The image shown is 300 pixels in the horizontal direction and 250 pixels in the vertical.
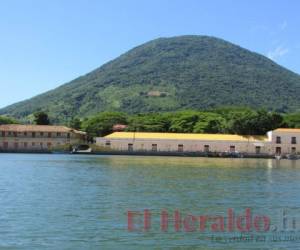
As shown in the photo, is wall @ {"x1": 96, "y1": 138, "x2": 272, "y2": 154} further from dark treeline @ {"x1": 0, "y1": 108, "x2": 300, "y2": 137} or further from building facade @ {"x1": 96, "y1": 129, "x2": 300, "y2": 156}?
dark treeline @ {"x1": 0, "y1": 108, "x2": 300, "y2": 137}

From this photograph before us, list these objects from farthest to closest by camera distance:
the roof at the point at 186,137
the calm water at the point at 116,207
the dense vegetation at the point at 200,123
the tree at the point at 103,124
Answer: the tree at the point at 103,124, the dense vegetation at the point at 200,123, the roof at the point at 186,137, the calm water at the point at 116,207

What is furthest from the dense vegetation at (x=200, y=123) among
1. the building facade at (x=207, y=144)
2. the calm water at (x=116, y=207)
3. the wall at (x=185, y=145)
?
the calm water at (x=116, y=207)

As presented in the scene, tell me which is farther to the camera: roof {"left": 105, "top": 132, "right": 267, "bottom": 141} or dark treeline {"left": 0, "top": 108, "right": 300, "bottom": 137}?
dark treeline {"left": 0, "top": 108, "right": 300, "bottom": 137}

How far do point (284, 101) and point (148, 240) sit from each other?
588 feet

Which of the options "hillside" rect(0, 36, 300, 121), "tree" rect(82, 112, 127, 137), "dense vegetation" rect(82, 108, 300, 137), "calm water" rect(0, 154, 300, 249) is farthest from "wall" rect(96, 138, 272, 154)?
"hillside" rect(0, 36, 300, 121)

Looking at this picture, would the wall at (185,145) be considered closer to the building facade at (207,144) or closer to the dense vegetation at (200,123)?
the building facade at (207,144)

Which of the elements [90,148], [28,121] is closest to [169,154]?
[90,148]

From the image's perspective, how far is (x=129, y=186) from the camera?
91.5ft

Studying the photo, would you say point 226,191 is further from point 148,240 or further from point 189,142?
point 189,142

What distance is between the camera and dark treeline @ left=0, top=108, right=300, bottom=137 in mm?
98562

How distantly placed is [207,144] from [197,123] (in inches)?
532

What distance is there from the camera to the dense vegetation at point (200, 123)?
323 ft

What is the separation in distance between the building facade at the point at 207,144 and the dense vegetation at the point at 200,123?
4390mm

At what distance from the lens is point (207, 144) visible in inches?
3688
